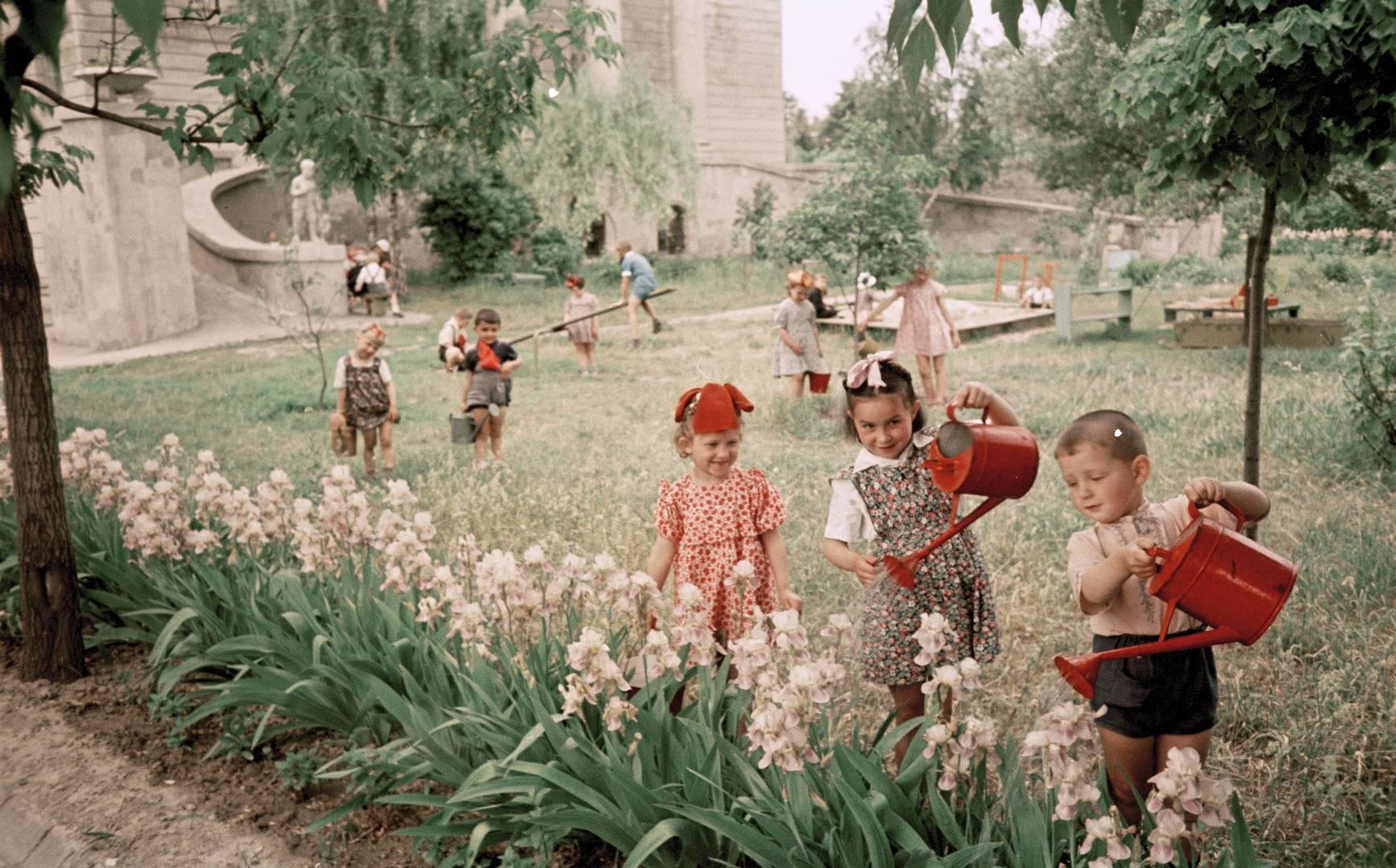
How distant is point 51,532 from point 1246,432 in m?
5.11

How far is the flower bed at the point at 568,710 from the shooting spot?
2.41 metres

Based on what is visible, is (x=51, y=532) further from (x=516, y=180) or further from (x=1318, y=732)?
(x=516, y=180)

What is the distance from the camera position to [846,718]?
4020mm

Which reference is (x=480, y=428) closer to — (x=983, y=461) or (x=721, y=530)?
(x=721, y=530)

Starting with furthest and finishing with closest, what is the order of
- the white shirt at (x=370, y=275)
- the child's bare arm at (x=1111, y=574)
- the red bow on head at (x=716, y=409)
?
the white shirt at (x=370, y=275) → the red bow on head at (x=716, y=409) → the child's bare arm at (x=1111, y=574)

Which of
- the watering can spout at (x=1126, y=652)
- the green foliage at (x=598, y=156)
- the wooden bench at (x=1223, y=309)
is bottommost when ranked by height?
the wooden bench at (x=1223, y=309)

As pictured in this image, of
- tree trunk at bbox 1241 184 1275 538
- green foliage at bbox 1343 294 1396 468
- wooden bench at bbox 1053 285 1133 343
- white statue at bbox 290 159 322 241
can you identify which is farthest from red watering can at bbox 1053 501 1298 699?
white statue at bbox 290 159 322 241

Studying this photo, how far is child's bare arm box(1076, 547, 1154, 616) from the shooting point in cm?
237

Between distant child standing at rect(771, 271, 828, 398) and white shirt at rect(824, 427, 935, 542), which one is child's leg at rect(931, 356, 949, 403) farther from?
white shirt at rect(824, 427, 935, 542)

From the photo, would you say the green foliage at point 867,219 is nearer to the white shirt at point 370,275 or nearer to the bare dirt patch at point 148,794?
the white shirt at point 370,275

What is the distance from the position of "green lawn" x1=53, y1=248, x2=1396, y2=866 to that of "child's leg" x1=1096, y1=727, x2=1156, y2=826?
49 centimetres

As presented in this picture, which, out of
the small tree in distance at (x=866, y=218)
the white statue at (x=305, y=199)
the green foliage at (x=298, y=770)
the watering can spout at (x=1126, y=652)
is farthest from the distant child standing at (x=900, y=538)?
the white statue at (x=305, y=199)

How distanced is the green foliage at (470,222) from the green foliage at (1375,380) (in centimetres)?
2241

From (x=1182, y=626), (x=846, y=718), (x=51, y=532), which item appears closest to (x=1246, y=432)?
(x=846, y=718)
